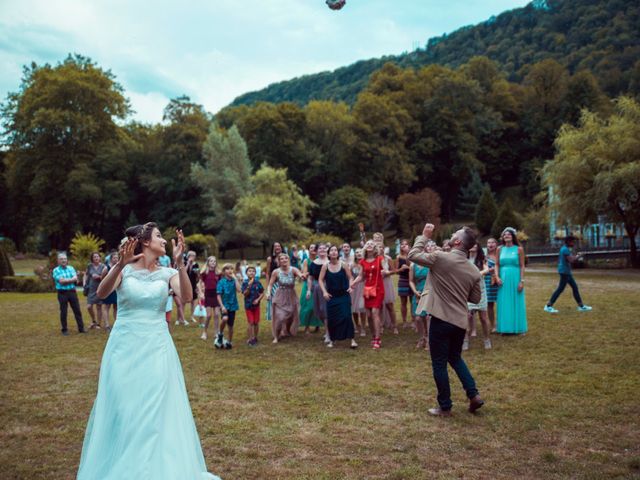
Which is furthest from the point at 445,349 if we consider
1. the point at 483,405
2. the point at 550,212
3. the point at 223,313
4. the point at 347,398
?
the point at 550,212

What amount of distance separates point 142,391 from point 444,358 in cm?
365

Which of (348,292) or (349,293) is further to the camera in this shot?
(349,293)

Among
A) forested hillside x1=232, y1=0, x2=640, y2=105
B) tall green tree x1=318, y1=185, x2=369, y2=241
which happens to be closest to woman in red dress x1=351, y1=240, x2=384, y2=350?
tall green tree x1=318, y1=185, x2=369, y2=241

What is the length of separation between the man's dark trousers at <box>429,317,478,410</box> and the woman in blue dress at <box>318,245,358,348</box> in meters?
4.41

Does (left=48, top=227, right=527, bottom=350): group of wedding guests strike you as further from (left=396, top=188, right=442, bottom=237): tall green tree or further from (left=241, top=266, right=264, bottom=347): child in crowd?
(left=396, top=188, right=442, bottom=237): tall green tree

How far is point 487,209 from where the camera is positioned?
174 feet

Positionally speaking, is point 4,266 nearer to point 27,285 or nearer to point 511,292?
point 27,285

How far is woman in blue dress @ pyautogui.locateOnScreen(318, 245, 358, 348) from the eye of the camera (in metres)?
11.2

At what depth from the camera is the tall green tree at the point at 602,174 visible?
2680cm

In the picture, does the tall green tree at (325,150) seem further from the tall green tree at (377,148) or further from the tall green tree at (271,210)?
the tall green tree at (271,210)

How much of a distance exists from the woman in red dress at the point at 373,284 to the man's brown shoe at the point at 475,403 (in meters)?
4.12

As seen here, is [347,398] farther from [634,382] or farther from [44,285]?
[44,285]

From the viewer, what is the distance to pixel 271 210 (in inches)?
1937

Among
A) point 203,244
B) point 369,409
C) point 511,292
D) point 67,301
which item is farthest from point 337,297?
point 203,244
